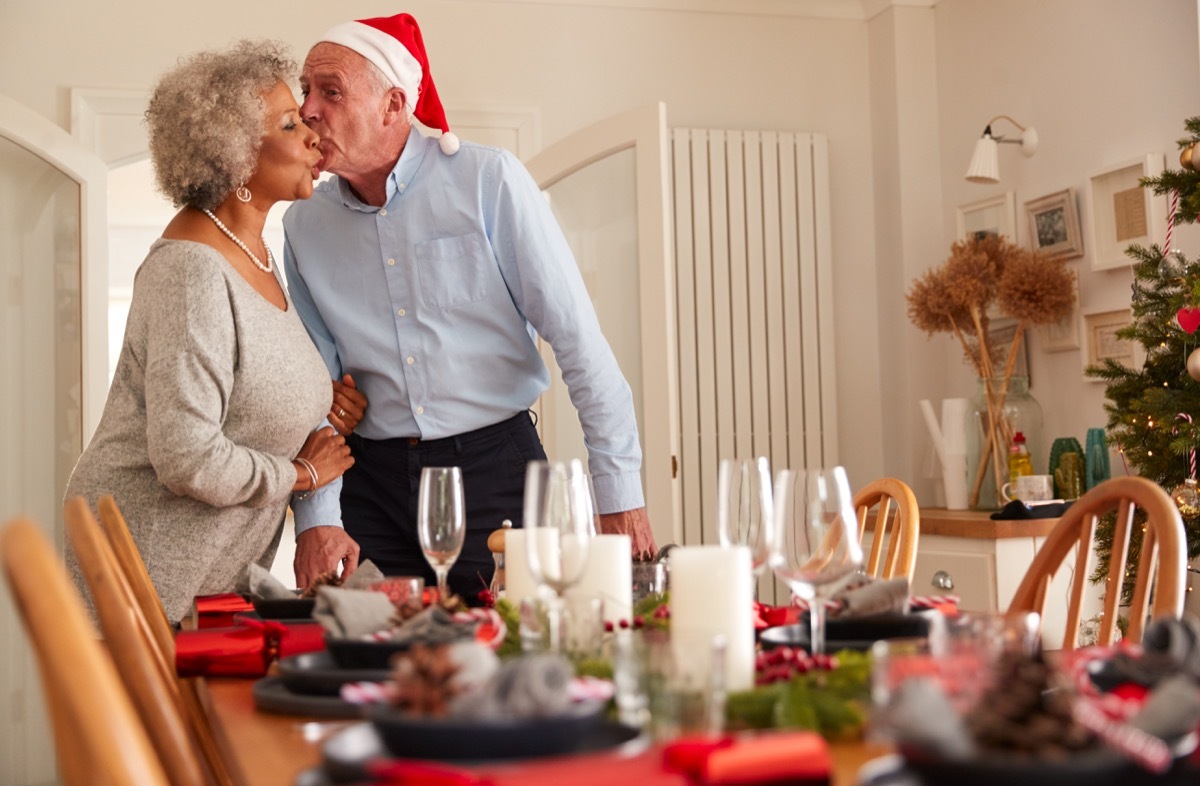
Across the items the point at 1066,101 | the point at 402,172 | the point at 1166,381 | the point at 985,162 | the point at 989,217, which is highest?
the point at 1066,101

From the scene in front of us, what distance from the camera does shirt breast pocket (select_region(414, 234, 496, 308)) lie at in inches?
100.0

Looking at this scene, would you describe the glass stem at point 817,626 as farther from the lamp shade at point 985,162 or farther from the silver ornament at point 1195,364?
the lamp shade at point 985,162

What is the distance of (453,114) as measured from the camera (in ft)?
14.5

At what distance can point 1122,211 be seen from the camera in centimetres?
375

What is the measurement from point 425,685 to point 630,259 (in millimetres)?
3247

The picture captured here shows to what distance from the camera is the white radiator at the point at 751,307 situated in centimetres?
465

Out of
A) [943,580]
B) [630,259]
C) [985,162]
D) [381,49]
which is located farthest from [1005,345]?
[381,49]

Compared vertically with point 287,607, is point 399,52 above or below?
above

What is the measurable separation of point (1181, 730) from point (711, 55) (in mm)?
4227

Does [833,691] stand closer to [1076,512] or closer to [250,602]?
[1076,512]

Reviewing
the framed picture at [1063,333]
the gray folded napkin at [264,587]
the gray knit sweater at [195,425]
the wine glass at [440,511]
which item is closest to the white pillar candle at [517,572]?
the wine glass at [440,511]

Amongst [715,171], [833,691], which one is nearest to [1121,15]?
[715,171]

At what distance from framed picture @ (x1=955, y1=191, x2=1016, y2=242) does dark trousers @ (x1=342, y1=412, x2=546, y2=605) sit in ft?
7.45

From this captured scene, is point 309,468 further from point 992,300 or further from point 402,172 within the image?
point 992,300
